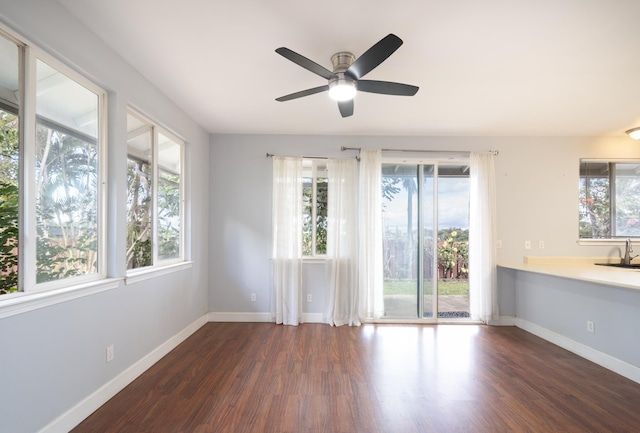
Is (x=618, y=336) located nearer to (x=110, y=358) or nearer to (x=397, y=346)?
(x=397, y=346)

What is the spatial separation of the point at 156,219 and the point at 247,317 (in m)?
1.80

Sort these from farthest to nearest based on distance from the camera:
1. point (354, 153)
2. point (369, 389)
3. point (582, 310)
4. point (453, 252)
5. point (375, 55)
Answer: point (453, 252), point (354, 153), point (582, 310), point (369, 389), point (375, 55)

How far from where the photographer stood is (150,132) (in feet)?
9.25

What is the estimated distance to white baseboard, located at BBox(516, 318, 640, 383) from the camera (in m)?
2.51

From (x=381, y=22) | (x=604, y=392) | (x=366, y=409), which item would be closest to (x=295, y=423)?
(x=366, y=409)

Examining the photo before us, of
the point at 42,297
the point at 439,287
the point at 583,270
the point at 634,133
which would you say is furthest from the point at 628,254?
the point at 42,297

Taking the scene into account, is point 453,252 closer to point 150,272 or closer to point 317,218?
point 317,218

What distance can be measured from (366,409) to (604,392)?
6.40 feet

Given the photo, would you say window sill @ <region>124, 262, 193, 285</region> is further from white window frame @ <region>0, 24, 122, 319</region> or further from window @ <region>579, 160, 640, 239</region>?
window @ <region>579, 160, 640, 239</region>

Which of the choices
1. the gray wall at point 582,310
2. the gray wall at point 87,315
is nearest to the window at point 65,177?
the gray wall at point 87,315

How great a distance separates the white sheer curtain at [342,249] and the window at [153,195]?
1.85m

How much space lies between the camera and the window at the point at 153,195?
254 centimetres

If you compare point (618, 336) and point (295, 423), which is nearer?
point (295, 423)

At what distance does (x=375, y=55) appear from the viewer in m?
1.72
